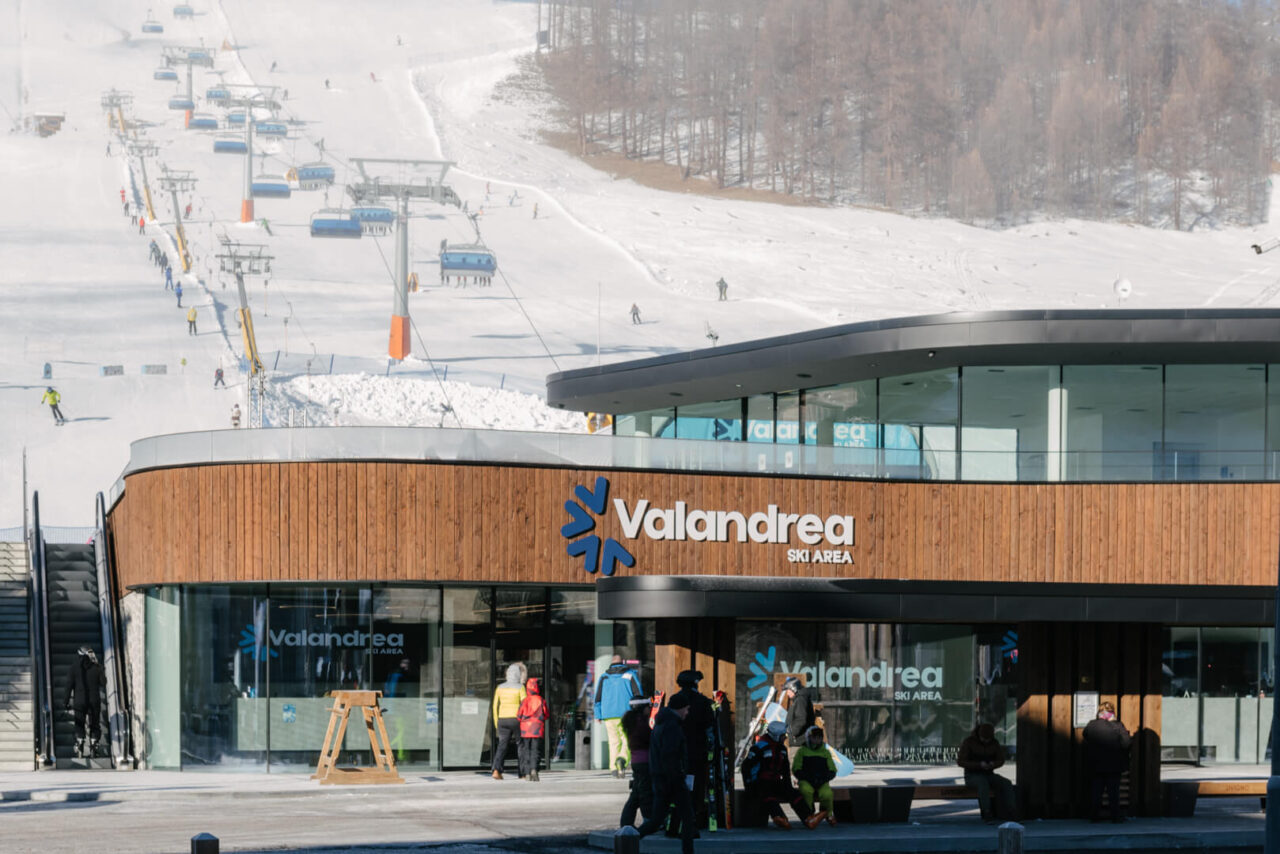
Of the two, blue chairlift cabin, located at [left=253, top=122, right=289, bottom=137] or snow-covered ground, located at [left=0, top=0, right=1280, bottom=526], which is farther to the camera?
blue chairlift cabin, located at [left=253, top=122, right=289, bottom=137]

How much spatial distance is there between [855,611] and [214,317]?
86.3 meters

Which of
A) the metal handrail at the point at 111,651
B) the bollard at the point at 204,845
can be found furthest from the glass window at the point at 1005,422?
the bollard at the point at 204,845

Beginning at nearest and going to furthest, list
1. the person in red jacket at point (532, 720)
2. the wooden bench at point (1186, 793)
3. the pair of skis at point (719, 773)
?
the pair of skis at point (719, 773), the wooden bench at point (1186, 793), the person in red jacket at point (532, 720)

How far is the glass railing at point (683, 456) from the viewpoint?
27.2 m

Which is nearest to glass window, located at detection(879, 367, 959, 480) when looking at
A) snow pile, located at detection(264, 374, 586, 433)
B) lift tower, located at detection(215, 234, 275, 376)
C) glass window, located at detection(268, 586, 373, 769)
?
glass window, located at detection(268, 586, 373, 769)

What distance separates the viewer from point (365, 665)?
27.2 metres

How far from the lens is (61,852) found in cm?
1611

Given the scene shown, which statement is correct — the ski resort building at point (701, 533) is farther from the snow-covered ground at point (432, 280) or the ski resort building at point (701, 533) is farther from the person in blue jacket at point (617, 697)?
the snow-covered ground at point (432, 280)

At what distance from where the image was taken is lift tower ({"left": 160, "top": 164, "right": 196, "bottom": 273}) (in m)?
121

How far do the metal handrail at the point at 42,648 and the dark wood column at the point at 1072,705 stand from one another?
14.9 meters

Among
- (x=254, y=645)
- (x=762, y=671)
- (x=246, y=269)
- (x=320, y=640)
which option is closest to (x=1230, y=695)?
(x=762, y=671)

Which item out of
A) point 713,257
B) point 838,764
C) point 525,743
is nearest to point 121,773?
point 525,743

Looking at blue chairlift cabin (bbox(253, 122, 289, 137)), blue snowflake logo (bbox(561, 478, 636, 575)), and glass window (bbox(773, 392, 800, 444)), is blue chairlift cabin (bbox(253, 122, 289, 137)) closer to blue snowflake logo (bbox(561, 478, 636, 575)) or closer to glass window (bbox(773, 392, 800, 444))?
glass window (bbox(773, 392, 800, 444))

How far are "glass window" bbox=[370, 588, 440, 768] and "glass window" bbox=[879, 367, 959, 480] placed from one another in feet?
24.9
